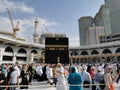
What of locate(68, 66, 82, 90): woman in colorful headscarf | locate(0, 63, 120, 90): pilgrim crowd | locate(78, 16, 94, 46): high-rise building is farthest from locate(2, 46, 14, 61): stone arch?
locate(78, 16, 94, 46): high-rise building

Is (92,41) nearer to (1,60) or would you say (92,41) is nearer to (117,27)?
(117,27)

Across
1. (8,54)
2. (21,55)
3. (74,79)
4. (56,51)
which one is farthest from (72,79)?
(21,55)

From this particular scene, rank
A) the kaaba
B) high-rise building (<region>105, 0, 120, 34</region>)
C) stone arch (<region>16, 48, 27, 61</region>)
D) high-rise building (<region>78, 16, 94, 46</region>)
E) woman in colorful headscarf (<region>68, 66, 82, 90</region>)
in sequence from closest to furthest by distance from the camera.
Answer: woman in colorful headscarf (<region>68, 66, 82, 90</region>), the kaaba, stone arch (<region>16, 48, 27, 61</region>), high-rise building (<region>105, 0, 120, 34</region>), high-rise building (<region>78, 16, 94, 46</region>)

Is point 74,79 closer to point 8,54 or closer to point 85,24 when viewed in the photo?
point 8,54

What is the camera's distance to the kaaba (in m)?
20.4

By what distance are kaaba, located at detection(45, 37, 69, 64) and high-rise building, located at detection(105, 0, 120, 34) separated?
10976 cm

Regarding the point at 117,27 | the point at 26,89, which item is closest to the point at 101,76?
the point at 26,89

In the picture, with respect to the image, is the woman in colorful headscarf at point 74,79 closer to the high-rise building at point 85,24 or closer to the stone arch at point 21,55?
the stone arch at point 21,55

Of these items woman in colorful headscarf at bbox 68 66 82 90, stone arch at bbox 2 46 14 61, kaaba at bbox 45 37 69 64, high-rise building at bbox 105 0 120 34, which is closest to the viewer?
woman in colorful headscarf at bbox 68 66 82 90

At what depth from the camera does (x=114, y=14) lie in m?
128

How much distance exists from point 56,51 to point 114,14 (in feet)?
379

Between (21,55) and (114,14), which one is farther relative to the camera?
(114,14)

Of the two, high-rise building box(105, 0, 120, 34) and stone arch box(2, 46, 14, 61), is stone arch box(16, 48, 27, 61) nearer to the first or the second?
stone arch box(2, 46, 14, 61)

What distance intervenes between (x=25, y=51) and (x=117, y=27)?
8432cm
